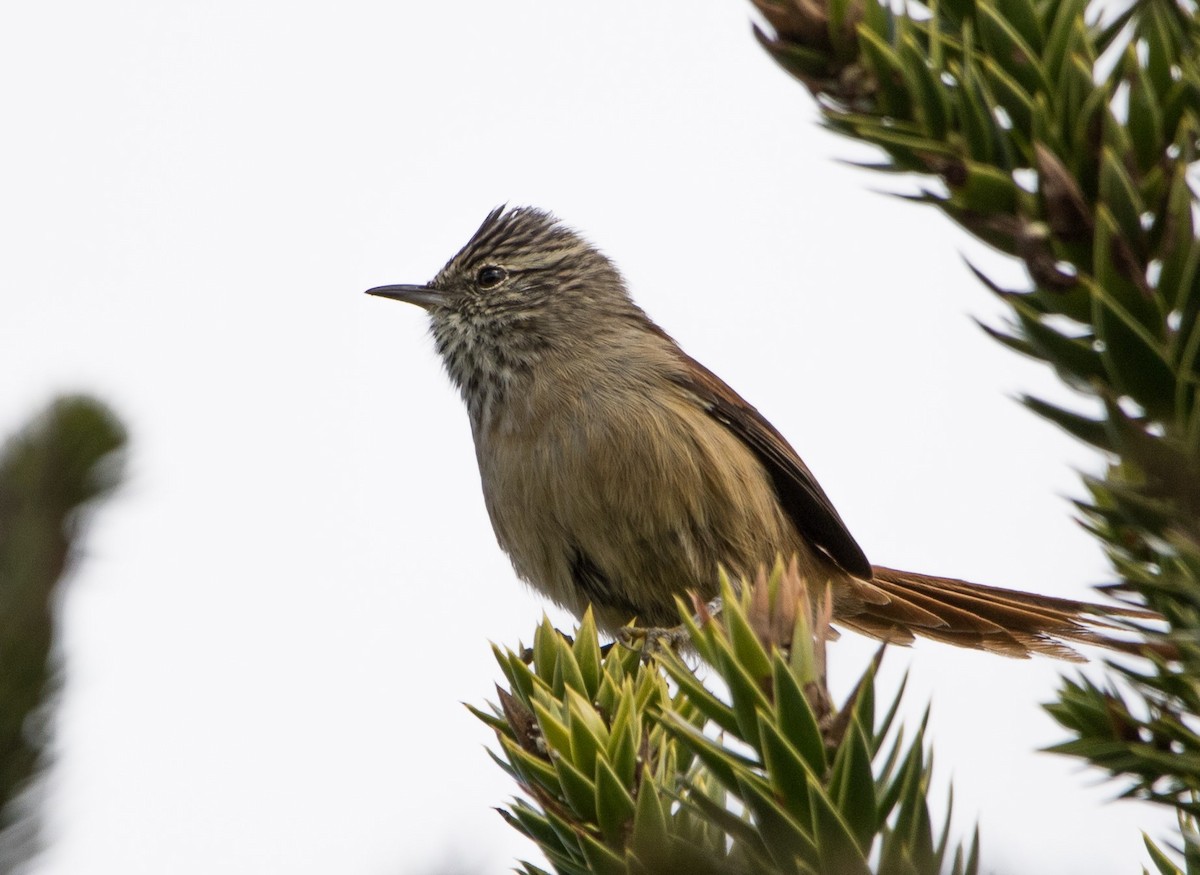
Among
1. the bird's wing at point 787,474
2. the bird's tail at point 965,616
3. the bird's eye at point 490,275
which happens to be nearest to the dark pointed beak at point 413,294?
the bird's eye at point 490,275

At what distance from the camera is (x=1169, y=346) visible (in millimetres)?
1232

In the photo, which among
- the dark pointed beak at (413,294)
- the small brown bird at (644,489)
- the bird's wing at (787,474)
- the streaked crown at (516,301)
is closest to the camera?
the small brown bird at (644,489)

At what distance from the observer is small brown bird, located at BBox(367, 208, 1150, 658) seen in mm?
4387

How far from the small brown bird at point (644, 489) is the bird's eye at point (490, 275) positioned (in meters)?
0.20

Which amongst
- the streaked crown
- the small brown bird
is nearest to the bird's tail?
the small brown bird

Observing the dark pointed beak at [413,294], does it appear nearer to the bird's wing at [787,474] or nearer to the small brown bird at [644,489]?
the small brown bird at [644,489]

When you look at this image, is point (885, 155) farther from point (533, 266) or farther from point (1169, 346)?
point (533, 266)

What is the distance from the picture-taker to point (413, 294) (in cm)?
586

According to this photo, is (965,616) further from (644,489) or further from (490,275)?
(490,275)

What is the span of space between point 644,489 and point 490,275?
6.38ft

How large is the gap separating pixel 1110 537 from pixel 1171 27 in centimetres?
84

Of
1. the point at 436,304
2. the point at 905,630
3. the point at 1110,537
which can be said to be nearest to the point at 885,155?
the point at 1110,537

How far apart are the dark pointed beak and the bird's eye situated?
0.21 m

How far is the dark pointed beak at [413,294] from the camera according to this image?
5840 mm
